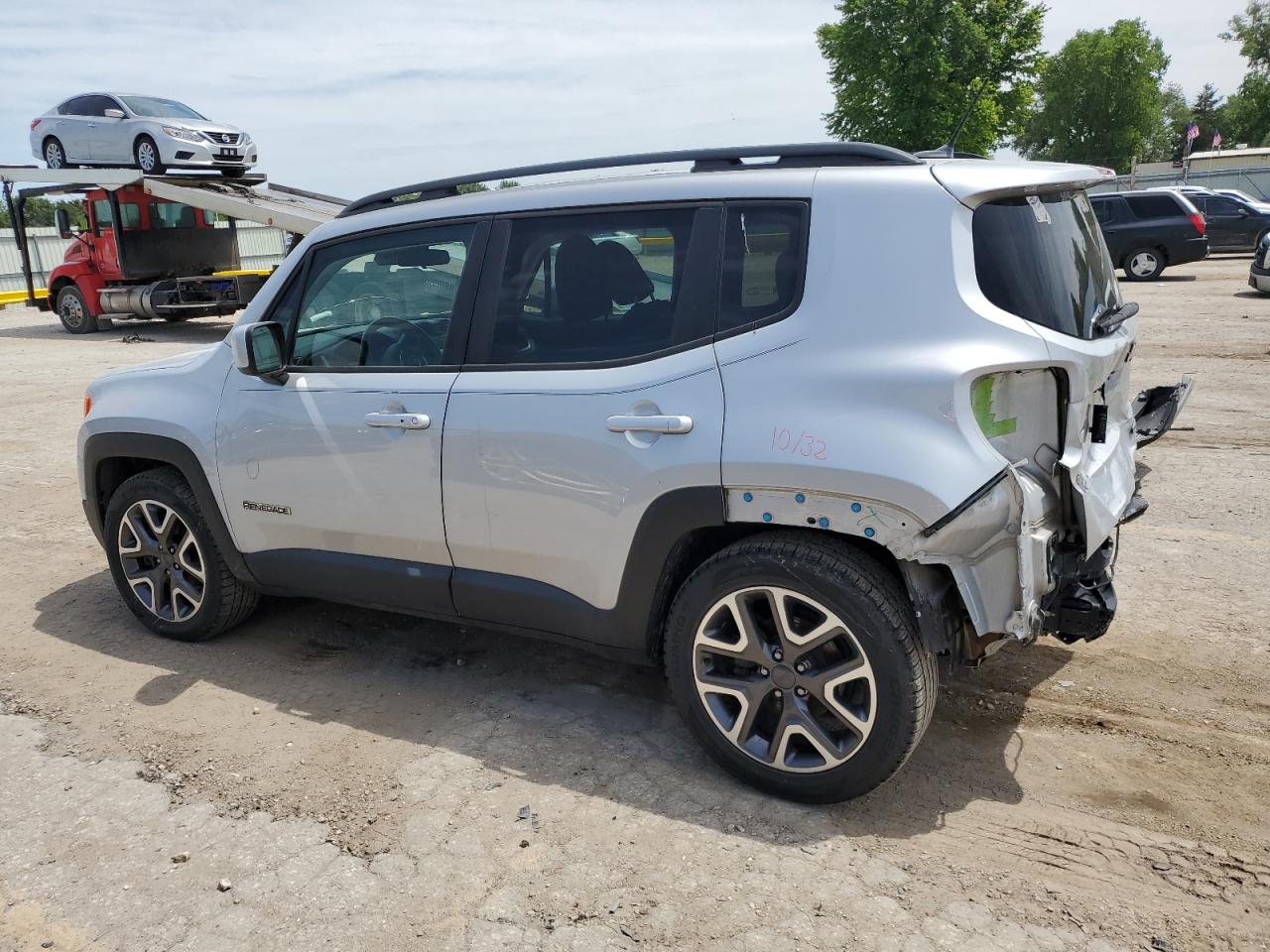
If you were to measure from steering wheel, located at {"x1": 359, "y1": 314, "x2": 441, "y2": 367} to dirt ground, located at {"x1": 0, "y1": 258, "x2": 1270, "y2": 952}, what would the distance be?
1.32m

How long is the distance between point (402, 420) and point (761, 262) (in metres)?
1.43

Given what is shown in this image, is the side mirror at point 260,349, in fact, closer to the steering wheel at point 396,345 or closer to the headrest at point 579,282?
the steering wheel at point 396,345

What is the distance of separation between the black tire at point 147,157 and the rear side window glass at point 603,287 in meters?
16.5

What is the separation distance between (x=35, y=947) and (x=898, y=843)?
2.40m

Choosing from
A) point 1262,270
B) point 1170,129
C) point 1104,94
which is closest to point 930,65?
point 1262,270

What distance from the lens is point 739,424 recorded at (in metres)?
3.04

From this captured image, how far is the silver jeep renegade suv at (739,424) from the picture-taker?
9.37 feet

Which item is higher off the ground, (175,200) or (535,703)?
(175,200)

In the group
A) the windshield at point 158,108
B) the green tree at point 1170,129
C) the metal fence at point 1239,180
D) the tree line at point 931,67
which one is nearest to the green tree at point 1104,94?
the green tree at point 1170,129

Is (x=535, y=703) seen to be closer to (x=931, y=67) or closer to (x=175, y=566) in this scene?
(x=175, y=566)

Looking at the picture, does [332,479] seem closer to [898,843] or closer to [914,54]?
[898,843]

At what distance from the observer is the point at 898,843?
296cm

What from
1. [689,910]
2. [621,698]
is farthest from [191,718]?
[689,910]

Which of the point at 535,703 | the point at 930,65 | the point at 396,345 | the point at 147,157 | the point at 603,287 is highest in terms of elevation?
the point at 930,65
